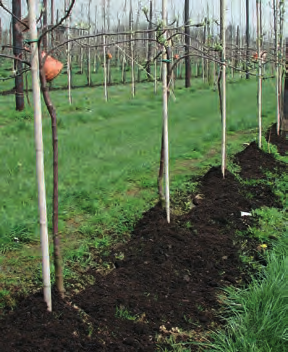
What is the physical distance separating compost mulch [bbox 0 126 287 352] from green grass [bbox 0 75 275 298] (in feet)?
1.28

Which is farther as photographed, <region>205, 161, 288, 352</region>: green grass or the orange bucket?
the orange bucket

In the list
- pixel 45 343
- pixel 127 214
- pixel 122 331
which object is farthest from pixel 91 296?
pixel 127 214

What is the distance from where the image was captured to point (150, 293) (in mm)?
2814

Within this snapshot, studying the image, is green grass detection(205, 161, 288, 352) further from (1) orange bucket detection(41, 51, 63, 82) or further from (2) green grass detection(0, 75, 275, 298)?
(1) orange bucket detection(41, 51, 63, 82)

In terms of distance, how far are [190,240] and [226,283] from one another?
564mm

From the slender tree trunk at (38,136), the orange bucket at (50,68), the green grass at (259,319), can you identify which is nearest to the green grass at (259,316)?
the green grass at (259,319)

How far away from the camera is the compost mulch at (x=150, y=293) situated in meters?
2.28

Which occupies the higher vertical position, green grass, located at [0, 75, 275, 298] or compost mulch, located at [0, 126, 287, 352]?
green grass, located at [0, 75, 275, 298]

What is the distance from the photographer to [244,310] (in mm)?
2568

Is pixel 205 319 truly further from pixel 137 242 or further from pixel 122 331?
pixel 137 242

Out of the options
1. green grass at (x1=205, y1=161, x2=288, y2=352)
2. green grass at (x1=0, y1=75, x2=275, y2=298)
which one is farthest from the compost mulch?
green grass at (x1=0, y1=75, x2=275, y2=298)

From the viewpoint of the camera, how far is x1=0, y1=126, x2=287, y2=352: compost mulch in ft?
7.47

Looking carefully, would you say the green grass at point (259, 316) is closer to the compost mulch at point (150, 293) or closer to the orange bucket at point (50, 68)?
the compost mulch at point (150, 293)

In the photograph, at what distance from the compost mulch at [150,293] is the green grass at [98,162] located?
391mm
